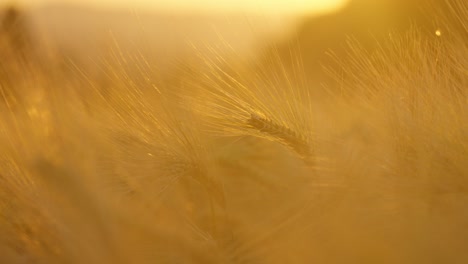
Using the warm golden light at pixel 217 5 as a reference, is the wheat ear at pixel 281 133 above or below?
below

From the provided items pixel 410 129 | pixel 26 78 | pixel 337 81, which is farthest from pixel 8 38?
pixel 410 129

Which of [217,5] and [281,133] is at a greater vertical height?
[217,5]

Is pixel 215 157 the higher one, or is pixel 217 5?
pixel 217 5

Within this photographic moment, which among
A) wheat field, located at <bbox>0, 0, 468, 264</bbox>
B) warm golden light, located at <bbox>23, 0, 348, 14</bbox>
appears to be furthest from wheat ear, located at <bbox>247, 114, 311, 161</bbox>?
warm golden light, located at <bbox>23, 0, 348, 14</bbox>

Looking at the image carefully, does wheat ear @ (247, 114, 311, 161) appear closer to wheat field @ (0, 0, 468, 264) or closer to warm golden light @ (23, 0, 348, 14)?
wheat field @ (0, 0, 468, 264)

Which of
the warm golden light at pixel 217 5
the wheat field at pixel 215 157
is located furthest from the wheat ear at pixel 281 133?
the warm golden light at pixel 217 5

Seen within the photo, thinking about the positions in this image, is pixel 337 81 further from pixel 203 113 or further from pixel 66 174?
pixel 66 174

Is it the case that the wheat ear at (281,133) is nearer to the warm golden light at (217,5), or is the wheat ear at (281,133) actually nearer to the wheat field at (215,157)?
the wheat field at (215,157)

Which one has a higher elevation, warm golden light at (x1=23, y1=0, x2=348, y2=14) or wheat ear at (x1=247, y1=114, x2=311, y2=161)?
warm golden light at (x1=23, y1=0, x2=348, y2=14)
